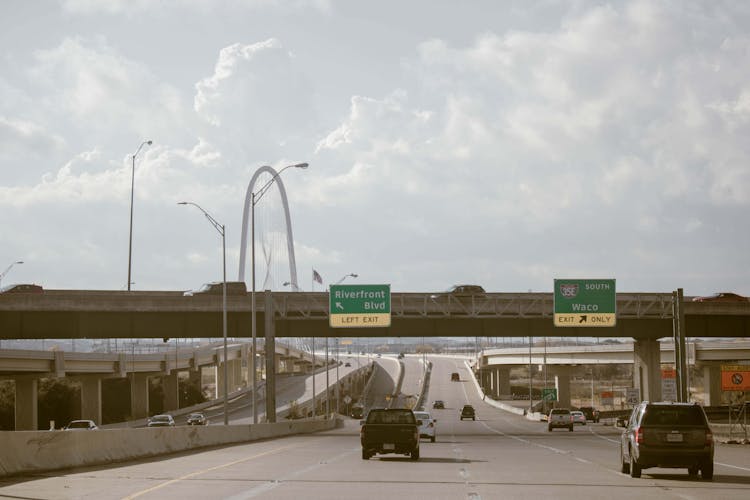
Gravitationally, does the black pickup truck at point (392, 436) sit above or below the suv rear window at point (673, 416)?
below

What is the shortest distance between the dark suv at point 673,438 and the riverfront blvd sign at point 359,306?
39.6m

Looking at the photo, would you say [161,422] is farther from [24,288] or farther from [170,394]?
[170,394]

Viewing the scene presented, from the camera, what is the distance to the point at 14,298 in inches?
2381

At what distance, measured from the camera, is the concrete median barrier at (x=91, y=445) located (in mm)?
23469

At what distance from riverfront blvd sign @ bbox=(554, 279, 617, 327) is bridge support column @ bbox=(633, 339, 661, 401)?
8.48 m

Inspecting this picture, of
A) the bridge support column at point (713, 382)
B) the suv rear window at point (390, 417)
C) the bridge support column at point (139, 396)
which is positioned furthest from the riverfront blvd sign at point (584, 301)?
the bridge support column at point (713, 382)

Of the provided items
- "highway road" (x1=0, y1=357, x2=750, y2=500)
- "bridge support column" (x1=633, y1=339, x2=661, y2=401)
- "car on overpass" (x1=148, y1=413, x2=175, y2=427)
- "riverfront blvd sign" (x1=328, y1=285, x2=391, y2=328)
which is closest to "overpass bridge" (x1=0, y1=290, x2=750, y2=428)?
"bridge support column" (x1=633, y1=339, x2=661, y2=401)

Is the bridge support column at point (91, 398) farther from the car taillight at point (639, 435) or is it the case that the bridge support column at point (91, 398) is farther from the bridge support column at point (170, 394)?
the car taillight at point (639, 435)

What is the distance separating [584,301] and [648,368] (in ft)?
35.3

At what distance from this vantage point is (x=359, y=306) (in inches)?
2458

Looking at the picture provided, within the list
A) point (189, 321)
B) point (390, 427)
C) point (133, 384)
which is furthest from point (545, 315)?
point (133, 384)

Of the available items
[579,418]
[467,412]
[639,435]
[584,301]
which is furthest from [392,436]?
[467,412]

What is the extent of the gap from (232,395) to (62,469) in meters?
132

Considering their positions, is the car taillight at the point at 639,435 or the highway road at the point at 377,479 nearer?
the highway road at the point at 377,479
